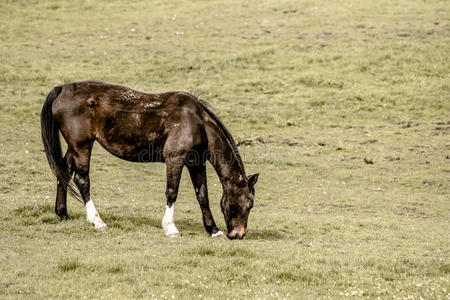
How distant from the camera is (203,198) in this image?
1142 centimetres

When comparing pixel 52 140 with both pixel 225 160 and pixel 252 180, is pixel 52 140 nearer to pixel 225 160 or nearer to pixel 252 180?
pixel 225 160

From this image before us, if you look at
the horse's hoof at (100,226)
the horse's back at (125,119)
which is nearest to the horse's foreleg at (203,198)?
the horse's back at (125,119)

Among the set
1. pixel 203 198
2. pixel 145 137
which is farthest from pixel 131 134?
pixel 203 198

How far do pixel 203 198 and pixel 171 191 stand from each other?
71cm

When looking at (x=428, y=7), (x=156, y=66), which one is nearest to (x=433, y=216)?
(x=156, y=66)

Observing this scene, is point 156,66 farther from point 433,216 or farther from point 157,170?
point 433,216

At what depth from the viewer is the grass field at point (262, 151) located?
27.5 feet

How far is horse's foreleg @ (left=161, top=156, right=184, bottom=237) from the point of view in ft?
35.5

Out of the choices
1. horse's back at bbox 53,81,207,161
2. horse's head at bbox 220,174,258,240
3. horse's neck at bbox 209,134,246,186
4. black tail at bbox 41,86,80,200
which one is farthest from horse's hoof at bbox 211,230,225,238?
black tail at bbox 41,86,80,200

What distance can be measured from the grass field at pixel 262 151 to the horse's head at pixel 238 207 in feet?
1.90

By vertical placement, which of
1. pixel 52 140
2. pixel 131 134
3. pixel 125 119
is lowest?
pixel 52 140

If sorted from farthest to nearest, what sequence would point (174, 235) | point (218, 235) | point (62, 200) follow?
point (62, 200)
point (218, 235)
point (174, 235)

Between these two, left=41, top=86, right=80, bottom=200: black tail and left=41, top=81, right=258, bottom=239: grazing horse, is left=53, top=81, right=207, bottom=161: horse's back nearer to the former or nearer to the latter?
left=41, top=81, right=258, bottom=239: grazing horse

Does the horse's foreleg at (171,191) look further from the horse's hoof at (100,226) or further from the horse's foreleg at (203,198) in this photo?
the horse's hoof at (100,226)
